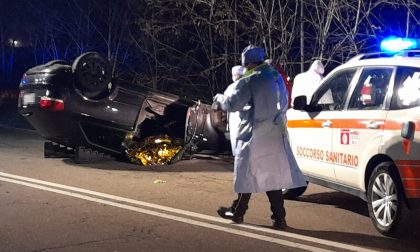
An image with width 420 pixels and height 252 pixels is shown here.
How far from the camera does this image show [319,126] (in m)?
6.96

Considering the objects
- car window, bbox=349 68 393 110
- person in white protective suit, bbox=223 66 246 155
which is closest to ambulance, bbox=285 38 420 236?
car window, bbox=349 68 393 110

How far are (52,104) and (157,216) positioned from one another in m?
4.15

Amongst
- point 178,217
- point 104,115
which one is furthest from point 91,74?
point 178,217

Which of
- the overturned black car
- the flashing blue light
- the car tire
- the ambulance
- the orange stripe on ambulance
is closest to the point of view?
the ambulance

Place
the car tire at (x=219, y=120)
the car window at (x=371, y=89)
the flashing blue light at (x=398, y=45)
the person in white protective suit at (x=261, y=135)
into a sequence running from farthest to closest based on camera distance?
the car tire at (x=219, y=120)
the flashing blue light at (x=398, y=45)
the car window at (x=371, y=89)
the person in white protective suit at (x=261, y=135)

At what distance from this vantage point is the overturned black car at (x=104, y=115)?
1033 centimetres

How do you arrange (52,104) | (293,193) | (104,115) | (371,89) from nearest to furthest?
(371,89)
(293,193)
(52,104)
(104,115)

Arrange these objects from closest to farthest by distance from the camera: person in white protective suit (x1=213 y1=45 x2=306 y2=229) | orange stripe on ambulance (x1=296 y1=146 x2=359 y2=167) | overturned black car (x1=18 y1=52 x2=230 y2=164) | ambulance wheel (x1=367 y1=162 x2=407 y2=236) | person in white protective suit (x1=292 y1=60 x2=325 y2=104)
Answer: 1. ambulance wheel (x1=367 y1=162 x2=407 y2=236)
2. person in white protective suit (x1=213 y1=45 x2=306 y2=229)
3. orange stripe on ambulance (x1=296 y1=146 x2=359 y2=167)
4. person in white protective suit (x1=292 y1=60 x2=325 y2=104)
5. overturned black car (x1=18 y1=52 x2=230 y2=164)

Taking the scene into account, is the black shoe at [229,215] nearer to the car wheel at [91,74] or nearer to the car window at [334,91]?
the car window at [334,91]

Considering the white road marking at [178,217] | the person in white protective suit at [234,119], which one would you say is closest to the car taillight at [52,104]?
the white road marking at [178,217]

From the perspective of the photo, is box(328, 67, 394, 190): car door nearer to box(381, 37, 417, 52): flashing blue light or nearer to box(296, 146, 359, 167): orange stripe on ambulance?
box(296, 146, 359, 167): orange stripe on ambulance

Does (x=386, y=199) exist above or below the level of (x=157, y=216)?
above

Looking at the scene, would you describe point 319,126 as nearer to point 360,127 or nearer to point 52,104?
point 360,127

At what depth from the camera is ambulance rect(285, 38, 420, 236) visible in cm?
566
